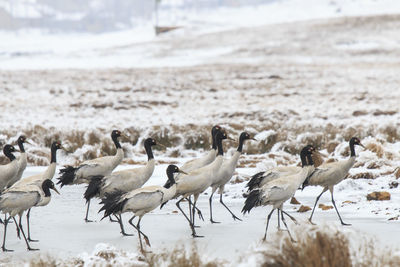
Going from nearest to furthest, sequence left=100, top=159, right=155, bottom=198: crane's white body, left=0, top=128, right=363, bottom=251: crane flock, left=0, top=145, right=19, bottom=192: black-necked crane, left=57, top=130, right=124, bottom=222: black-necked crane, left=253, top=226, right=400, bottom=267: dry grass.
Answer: left=253, top=226, right=400, bottom=267: dry grass < left=0, top=128, right=363, bottom=251: crane flock < left=100, top=159, right=155, bottom=198: crane's white body < left=0, top=145, right=19, bottom=192: black-necked crane < left=57, top=130, right=124, bottom=222: black-necked crane

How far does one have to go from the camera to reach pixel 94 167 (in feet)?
33.9

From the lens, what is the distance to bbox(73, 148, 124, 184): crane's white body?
10.3 meters

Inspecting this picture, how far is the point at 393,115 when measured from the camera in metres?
24.6

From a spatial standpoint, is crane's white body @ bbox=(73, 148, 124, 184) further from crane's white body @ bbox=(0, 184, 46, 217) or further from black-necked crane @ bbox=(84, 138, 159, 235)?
crane's white body @ bbox=(0, 184, 46, 217)

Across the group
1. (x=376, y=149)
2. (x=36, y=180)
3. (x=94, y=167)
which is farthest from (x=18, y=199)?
(x=376, y=149)

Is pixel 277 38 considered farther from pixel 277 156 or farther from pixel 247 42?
pixel 277 156

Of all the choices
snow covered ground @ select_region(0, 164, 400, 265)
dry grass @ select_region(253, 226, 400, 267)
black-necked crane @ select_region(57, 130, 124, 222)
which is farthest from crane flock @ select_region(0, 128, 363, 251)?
dry grass @ select_region(253, 226, 400, 267)

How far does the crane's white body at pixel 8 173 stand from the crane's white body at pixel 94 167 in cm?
98

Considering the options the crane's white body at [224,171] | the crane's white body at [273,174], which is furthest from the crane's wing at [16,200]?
the crane's white body at [273,174]

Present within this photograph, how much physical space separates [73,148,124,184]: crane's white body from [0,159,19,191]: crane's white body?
982 mm

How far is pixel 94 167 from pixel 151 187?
7.66ft

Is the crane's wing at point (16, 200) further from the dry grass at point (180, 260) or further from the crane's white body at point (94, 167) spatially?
the dry grass at point (180, 260)

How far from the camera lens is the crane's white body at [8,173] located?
9586 millimetres

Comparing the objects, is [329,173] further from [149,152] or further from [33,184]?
[33,184]
